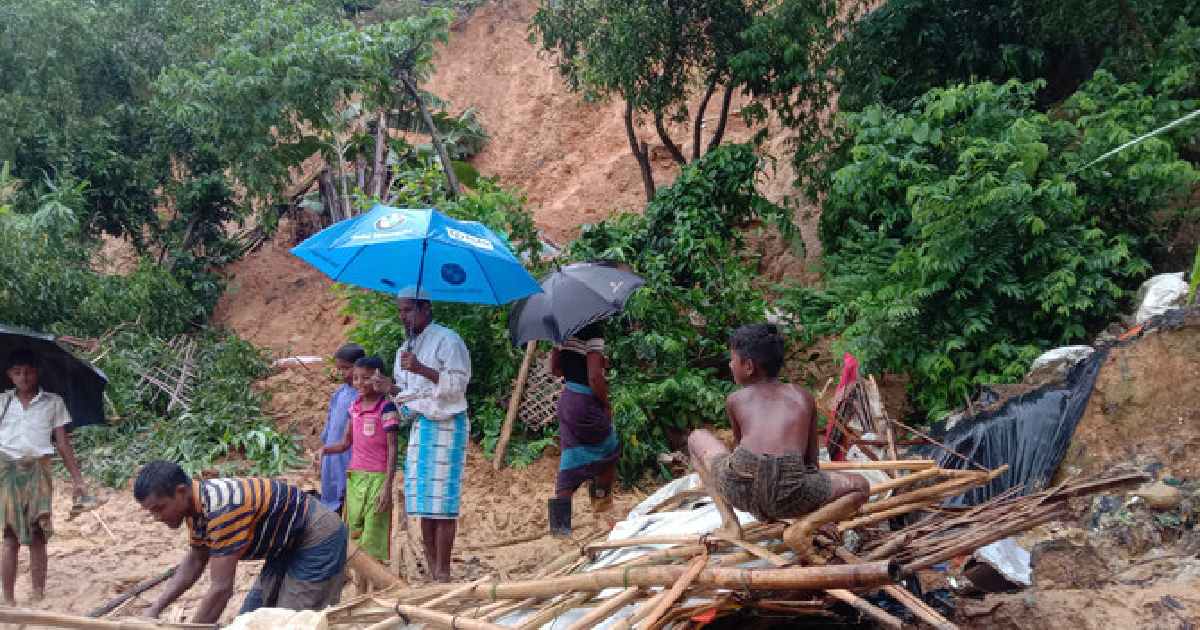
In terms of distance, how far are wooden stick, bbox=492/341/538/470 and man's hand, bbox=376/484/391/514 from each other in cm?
268

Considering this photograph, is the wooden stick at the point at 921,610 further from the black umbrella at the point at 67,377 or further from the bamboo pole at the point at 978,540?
the black umbrella at the point at 67,377

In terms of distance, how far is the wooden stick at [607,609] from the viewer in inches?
113

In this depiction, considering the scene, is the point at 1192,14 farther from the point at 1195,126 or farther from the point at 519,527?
the point at 519,527

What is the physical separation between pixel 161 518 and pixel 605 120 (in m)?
12.8

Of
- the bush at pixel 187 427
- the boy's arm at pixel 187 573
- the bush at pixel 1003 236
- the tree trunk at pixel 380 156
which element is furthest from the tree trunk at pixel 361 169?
the boy's arm at pixel 187 573

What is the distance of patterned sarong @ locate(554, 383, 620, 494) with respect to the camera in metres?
5.20

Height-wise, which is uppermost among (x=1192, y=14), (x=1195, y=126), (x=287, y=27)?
(x=287, y=27)

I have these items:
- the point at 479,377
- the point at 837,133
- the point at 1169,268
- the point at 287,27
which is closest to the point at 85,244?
the point at 287,27

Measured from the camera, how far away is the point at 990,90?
756 cm

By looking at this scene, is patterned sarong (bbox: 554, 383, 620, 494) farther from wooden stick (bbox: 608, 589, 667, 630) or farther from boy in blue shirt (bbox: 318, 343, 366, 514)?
wooden stick (bbox: 608, 589, 667, 630)

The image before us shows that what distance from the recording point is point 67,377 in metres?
5.44

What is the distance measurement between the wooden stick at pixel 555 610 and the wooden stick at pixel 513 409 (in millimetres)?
4440

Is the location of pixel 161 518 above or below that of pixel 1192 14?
below

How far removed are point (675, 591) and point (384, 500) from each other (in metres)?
2.44
